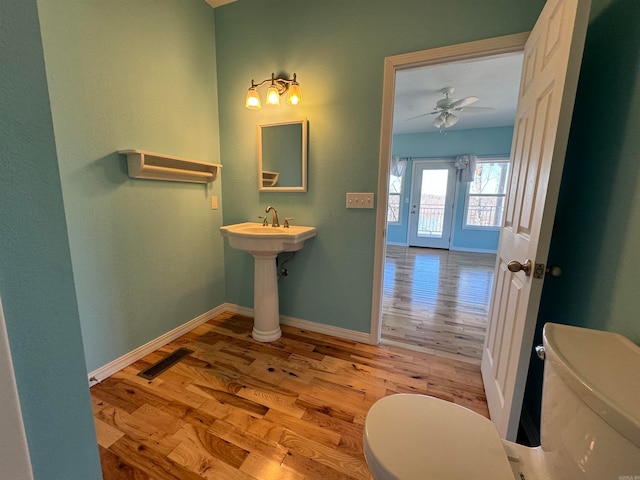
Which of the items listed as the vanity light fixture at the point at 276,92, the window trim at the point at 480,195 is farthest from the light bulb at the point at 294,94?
the window trim at the point at 480,195

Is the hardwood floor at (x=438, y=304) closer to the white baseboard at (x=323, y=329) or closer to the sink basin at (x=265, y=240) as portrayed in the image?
the white baseboard at (x=323, y=329)

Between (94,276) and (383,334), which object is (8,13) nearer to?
(94,276)

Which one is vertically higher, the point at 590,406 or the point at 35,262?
the point at 35,262

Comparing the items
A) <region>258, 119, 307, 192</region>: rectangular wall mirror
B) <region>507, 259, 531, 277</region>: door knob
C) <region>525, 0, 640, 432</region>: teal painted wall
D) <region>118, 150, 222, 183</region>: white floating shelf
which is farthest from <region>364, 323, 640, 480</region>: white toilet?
<region>118, 150, 222, 183</region>: white floating shelf

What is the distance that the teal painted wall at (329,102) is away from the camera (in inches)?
64.7

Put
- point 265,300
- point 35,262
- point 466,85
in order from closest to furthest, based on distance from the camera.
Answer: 1. point 35,262
2. point 265,300
3. point 466,85

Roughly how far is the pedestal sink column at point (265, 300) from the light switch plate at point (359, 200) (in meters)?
0.68

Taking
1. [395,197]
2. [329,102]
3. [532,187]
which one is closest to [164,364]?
[329,102]

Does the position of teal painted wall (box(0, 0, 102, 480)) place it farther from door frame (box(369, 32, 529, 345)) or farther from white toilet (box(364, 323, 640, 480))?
door frame (box(369, 32, 529, 345))

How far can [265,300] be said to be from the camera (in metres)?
2.05

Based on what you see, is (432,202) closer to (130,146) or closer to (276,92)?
(276,92)

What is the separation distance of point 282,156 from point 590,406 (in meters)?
2.04

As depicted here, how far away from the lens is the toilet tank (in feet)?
1.52

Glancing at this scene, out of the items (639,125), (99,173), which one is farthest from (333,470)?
(99,173)
